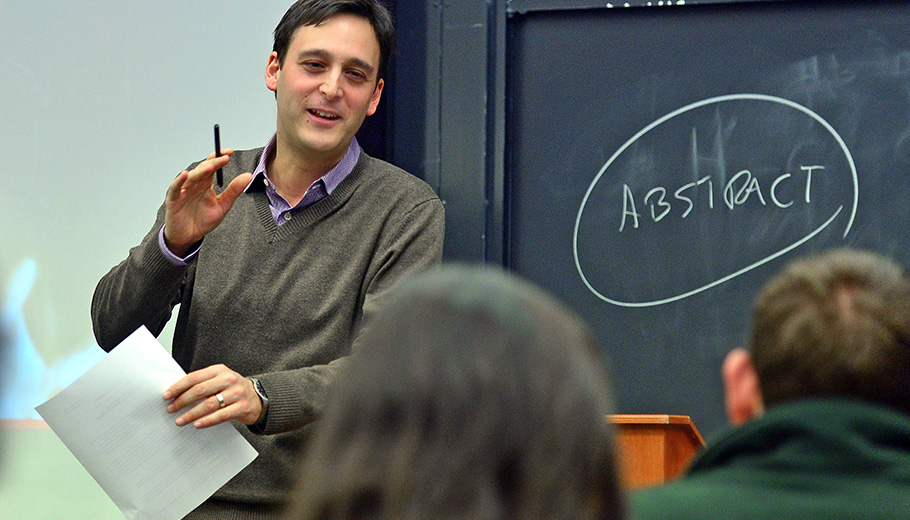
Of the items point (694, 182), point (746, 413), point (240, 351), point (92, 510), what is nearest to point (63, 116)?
point (92, 510)

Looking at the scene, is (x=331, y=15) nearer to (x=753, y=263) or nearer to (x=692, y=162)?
(x=692, y=162)

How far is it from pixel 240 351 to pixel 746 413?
1.46 metres

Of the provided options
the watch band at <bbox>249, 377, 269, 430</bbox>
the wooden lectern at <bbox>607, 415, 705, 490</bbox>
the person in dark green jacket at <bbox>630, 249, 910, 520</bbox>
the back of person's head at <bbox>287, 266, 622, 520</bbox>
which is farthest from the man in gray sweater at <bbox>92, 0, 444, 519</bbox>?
the back of person's head at <bbox>287, 266, 622, 520</bbox>

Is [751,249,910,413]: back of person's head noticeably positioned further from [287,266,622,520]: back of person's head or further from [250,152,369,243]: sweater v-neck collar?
[250,152,369,243]: sweater v-neck collar

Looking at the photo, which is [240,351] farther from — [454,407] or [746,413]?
[454,407]

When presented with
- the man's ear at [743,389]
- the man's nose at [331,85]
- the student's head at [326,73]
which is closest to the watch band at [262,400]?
the student's head at [326,73]

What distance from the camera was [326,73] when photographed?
9.16 feet

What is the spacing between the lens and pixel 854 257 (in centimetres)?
130

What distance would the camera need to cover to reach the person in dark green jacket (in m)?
1.12

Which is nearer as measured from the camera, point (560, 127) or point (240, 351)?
point (240, 351)

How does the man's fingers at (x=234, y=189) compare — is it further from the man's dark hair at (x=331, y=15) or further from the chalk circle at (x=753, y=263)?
the chalk circle at (x=753, y=263)

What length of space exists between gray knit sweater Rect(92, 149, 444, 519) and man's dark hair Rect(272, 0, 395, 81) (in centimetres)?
38

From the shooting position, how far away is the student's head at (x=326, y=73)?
9.04 ft

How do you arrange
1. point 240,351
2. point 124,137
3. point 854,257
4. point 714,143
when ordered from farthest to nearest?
1. point 124,137
2. point 714,143
3. point 240,351
4. point 854,257
